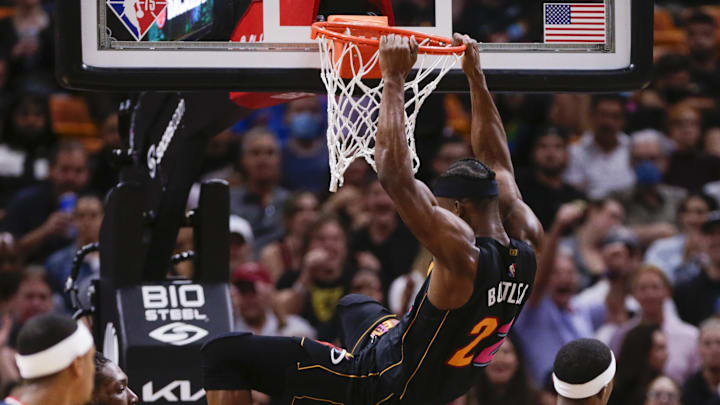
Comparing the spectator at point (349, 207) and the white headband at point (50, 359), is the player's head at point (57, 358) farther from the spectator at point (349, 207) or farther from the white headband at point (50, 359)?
the spectator at point (349, 207)

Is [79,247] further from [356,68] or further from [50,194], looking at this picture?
[356,68]

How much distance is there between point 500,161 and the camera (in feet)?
22.0

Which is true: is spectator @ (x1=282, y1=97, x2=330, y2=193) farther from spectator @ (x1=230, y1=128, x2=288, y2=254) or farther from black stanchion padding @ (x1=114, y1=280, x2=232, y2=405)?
black stanchion padding @ (x1=114, y1=280, x2=232, y2=405)

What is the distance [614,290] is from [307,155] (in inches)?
120

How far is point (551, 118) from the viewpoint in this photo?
39.8 feet

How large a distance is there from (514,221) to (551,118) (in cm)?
578

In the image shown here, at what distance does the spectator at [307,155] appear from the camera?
443 inches

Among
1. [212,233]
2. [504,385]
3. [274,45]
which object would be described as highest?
[274,45]

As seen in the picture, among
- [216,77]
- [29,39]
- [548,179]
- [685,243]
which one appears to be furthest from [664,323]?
[29,39]

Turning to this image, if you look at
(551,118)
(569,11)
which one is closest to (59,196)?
(551,118)

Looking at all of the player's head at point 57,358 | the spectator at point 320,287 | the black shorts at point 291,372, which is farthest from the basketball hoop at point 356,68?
the spectator at point 320,287

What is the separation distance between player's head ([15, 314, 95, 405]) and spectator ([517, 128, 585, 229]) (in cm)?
658

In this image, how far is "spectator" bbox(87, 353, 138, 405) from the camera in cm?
554

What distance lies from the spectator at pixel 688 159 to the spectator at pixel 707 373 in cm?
247
